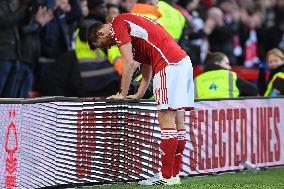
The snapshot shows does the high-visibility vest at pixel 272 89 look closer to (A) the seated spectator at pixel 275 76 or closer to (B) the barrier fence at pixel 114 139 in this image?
(A) the seated spectator at pixel 275 76

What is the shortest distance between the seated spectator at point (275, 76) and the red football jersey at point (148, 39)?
4.00 m

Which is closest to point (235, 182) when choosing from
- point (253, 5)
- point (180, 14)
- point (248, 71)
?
point (180, 14)

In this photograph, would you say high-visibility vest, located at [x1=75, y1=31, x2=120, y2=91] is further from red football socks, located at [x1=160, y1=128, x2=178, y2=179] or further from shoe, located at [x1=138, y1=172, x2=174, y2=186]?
red football socks, located at [x1=160, y1=128, x2=178, y2=179]

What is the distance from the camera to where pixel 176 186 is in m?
9.84

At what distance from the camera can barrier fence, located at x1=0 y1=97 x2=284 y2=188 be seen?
9305 mm

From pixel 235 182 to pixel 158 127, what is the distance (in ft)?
3.31

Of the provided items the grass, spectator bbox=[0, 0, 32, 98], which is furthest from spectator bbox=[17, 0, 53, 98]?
the grass

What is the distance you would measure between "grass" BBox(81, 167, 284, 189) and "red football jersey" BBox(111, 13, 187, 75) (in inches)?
48.0

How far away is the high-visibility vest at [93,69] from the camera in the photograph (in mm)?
14711

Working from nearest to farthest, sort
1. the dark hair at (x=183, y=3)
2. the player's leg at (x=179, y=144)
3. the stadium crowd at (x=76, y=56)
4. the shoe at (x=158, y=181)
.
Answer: the shoe at (x=158, y=181) < the player's leg at (x=179, y=144) < the stadium crowd at (x=76, y=56) < the dark hair at (x=183, y=3)

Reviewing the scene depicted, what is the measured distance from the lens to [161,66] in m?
9.90

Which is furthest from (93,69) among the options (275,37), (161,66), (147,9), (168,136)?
(275,37)

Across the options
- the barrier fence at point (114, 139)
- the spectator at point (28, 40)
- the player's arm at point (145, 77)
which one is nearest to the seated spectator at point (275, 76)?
the barrier fence at point (114, 139)

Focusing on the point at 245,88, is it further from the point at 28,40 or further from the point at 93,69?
the point at 28,40
